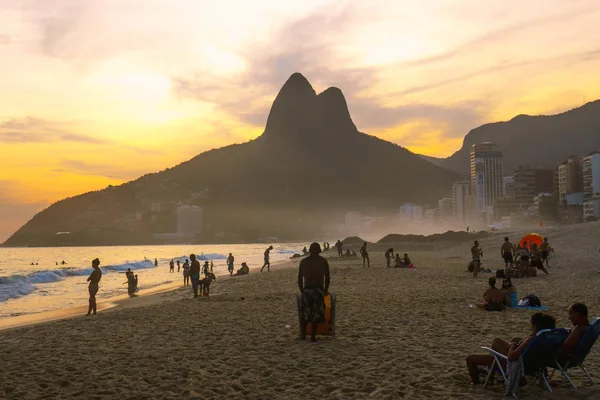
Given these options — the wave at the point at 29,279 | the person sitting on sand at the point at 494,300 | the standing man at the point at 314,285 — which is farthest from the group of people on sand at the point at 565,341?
the wave at the point at 29,279

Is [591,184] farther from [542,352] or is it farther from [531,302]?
[542,352]

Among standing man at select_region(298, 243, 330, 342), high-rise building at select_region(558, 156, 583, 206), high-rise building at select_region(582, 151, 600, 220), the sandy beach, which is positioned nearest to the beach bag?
the sandy beach

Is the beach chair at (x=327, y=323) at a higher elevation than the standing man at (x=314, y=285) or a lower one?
lower

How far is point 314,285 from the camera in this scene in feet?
27.5

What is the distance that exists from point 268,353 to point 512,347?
3.87 metres

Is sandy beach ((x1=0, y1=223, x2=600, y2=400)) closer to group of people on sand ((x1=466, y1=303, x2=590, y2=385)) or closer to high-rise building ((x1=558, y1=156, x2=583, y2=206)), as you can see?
group of people on sand ((x1=466, y1=303, x2=590, y2=385))

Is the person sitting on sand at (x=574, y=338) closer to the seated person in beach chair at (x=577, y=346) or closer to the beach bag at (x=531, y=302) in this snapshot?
the seated person in beach chair at (x=577, y=346)

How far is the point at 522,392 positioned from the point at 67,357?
6764mm

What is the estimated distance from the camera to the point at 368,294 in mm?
16250

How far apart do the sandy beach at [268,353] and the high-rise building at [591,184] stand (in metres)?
124

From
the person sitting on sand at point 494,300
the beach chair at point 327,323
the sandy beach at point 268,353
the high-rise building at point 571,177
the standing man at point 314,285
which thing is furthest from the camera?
the high-rise building at point 571,177

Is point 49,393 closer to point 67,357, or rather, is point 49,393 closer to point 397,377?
point 67,357

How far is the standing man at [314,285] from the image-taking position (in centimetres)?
838

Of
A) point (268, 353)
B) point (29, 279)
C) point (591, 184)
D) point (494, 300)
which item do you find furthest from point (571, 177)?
point (268, 353)
